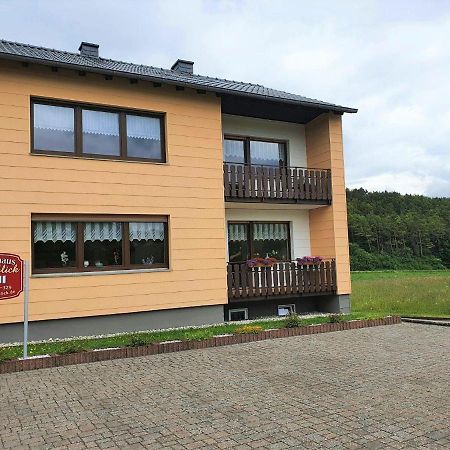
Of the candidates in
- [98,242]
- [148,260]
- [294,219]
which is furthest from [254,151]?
[98,242]

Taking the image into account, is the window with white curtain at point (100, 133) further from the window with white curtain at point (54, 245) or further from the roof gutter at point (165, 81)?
the window with white curtain at point (54, 245)

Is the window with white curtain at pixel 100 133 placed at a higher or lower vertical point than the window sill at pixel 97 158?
higher

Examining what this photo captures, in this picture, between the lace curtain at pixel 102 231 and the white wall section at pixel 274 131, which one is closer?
the lace curtain at pixel 102 231

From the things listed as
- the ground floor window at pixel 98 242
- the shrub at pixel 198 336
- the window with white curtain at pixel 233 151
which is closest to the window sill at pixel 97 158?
the ground floor window at pixel 98 242

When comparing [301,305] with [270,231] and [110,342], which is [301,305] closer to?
[270,231]

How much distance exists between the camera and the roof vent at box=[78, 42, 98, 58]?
49.2 ft

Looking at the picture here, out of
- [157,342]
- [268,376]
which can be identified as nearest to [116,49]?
[157,342]

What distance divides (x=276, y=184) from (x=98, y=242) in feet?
18.7

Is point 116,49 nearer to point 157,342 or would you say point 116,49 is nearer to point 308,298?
point 308,298

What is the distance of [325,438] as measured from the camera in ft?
14.9

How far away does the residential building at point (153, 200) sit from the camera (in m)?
10.6

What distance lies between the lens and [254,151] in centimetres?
1517

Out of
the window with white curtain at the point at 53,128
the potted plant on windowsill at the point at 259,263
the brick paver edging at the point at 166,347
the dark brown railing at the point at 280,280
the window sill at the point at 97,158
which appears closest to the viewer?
the brick paver edging at the point at 166,347

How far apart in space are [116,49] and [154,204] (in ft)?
48.2
